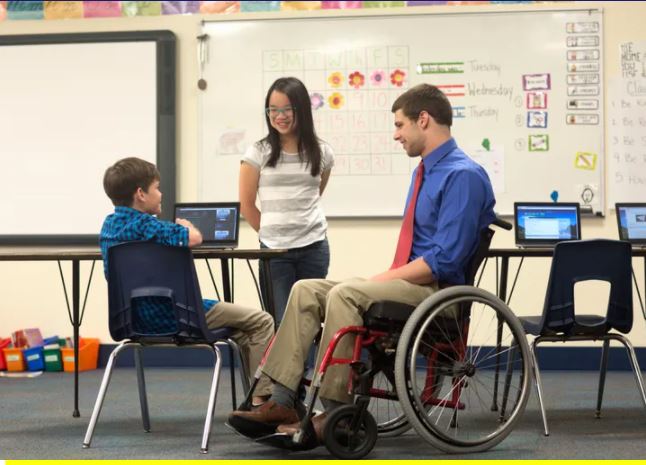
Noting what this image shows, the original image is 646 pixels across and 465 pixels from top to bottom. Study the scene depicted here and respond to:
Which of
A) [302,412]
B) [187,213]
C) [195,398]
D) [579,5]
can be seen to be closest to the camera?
[302,412]

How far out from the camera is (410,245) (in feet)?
9.64

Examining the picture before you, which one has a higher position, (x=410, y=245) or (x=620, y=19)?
(x=620, y=19)

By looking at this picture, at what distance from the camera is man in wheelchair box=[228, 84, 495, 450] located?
2699 millimetres

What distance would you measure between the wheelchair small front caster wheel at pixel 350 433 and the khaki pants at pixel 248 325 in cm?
52

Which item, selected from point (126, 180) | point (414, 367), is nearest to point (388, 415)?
point (414, 367)

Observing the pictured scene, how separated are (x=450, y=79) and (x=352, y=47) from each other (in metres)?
0.55

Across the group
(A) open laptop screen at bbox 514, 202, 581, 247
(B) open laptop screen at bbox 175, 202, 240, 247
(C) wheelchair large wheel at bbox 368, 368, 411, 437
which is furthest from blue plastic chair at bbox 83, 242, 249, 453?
(A) open laptop screen at bbox 514, 202, 581, 247

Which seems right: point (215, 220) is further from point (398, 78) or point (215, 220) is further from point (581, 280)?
point (398, 78)

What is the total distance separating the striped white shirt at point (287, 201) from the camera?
3.55 metres

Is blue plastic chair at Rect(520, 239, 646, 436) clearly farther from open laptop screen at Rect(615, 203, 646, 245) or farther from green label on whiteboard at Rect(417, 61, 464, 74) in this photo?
green label on whiteboard at Rect(417, 61, 464, 74)

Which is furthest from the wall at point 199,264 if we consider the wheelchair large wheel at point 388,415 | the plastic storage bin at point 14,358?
the wheelchair large wheel at point 388,415

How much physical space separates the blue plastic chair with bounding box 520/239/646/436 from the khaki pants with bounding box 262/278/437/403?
2.04ft

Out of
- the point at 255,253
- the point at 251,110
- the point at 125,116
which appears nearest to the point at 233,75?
the point at 251,110

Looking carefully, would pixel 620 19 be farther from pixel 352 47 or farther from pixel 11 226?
pixel 11 226
